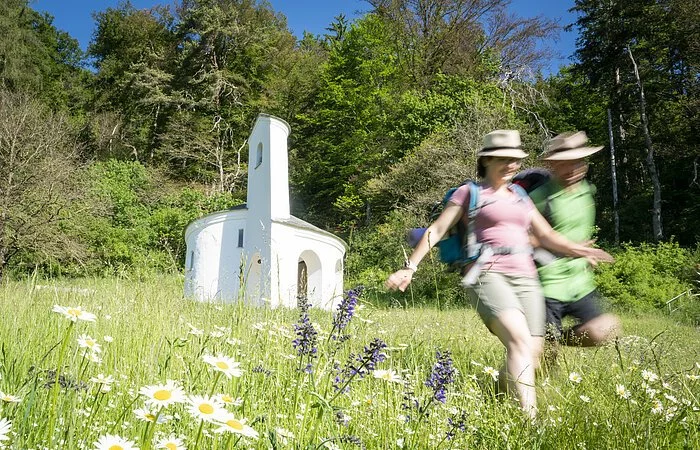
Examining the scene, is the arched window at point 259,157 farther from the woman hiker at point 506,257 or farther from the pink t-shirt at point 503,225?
the pink t-shirt at point 503,225

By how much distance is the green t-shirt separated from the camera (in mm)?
3357

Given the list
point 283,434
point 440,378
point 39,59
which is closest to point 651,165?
point 440,378

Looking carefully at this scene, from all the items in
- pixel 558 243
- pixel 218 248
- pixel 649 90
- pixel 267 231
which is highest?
pixel 649 90

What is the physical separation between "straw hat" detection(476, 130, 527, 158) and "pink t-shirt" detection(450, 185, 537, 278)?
0.79ft

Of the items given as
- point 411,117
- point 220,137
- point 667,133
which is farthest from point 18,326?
point 220,137

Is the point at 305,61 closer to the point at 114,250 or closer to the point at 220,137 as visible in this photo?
the point at 220,137

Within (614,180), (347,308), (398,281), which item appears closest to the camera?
(347,308)

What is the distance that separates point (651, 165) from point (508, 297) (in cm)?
2365

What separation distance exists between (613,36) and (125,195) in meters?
28.6

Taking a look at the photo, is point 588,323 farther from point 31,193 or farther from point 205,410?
point 31,193

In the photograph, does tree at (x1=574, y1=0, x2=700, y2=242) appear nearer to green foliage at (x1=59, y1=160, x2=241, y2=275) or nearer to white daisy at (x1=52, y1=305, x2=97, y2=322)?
green foliage at (x1=59, y1=160, x2=241, y2=275)

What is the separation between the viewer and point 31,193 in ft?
61.6

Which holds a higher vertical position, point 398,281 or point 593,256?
point 593,256

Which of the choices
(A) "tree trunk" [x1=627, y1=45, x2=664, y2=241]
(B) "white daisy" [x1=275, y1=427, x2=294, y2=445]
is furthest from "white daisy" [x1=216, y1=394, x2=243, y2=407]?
(A) "tree trunk" [x1=627, y1=45, x2=664, y2=241]
